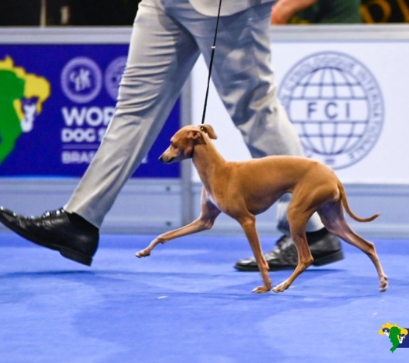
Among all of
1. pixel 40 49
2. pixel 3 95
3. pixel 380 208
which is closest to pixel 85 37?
pixel 40 49

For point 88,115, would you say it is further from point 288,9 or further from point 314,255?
point 314,255

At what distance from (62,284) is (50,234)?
0.25 m

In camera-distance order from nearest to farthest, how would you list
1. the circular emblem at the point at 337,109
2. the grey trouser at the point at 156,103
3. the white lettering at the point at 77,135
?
the grey trouser at the point at 156,103 → the circular emblem at the point at 337,109 → the white lettering at the point at 77,135

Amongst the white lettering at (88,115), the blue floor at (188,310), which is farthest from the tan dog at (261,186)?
the white lettering at (88,115)

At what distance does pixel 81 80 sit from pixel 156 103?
4.03 ft

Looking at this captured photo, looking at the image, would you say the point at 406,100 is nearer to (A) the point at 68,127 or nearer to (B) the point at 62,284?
(A) the point at 68,127

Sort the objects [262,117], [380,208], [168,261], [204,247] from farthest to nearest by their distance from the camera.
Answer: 1. [380,208]
2. [204,247]
3. [168,261]
4. [262,117]

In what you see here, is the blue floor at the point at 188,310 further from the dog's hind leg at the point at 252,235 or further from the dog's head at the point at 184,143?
the dog's head at the point at 184,143

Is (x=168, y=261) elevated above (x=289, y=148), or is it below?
below

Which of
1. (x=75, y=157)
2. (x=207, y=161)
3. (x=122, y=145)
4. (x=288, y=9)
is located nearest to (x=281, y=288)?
(x=207, y=161)

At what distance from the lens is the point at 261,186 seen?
9.11 ft

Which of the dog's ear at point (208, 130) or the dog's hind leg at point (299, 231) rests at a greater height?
the dog's ear at point (208, 130)

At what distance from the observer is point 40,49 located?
4469 millimetres

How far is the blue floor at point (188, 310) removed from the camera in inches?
84.2
